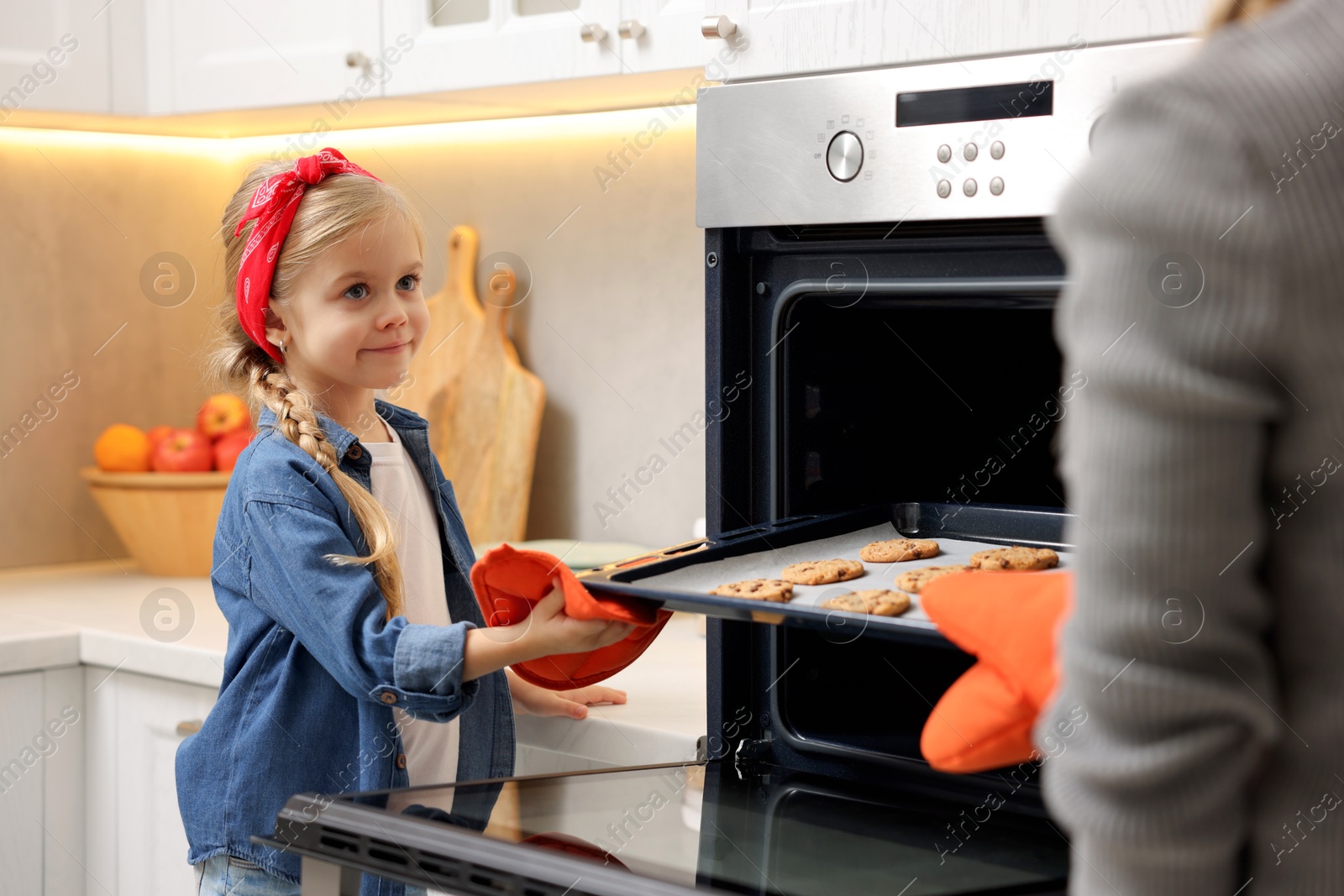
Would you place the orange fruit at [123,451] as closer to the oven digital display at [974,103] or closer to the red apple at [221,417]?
the red apple at [221,417]

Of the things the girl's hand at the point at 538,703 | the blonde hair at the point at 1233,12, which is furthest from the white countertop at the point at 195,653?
the blonde hair at the point at 1233,12

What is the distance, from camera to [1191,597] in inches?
16.2

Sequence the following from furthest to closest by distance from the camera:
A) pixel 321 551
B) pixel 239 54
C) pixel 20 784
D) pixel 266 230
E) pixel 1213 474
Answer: pixel 239 54
pixel 20 784
pixel 266 230
pixel 321 551
pixel 1213 474

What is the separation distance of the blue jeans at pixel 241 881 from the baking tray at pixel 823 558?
0.39 m

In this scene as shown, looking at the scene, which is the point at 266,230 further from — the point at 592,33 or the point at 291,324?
the point at 592,33

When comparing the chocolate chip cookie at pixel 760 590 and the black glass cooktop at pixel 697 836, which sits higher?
the chocolate chip cookie at pixel 760 590

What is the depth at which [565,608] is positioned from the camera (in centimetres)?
83

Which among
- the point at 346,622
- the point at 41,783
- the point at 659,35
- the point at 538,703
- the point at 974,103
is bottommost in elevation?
the point at 41,783

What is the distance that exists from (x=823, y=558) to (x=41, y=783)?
3.38 feet

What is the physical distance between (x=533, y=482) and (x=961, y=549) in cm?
101

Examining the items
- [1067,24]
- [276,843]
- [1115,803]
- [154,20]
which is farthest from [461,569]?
[154,20]

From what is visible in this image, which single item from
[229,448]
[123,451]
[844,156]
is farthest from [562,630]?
[123,451]

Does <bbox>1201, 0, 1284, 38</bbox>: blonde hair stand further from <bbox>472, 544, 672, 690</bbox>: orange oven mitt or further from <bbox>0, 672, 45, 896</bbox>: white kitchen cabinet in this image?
<bbox>0, 672, 45, 896</bbox>: white kitchen cabinet

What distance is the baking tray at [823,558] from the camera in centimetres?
A: 72
